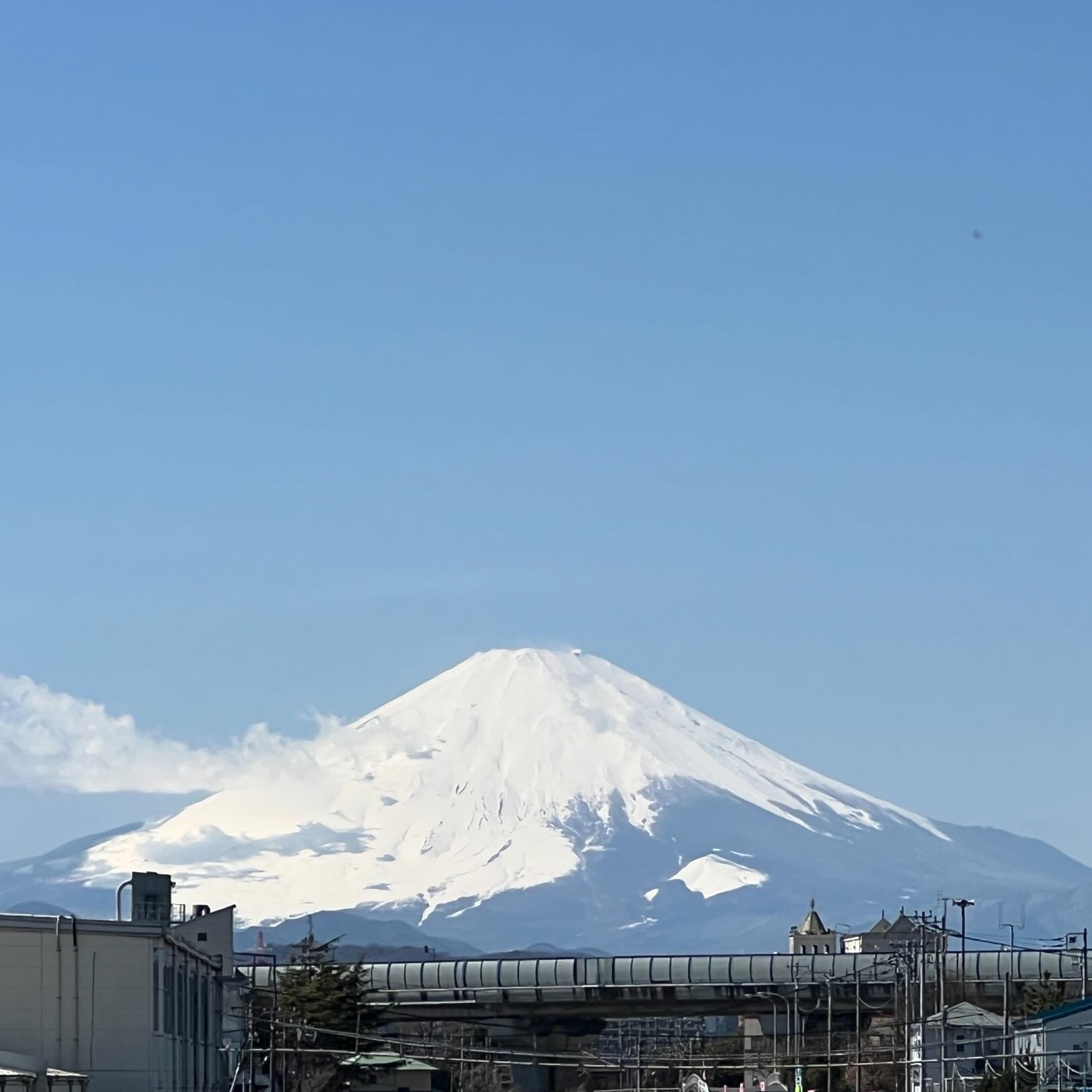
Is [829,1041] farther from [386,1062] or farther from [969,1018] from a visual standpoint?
[386,1062]

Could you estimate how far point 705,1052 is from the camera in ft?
461

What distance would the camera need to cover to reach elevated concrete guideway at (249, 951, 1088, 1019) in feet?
480

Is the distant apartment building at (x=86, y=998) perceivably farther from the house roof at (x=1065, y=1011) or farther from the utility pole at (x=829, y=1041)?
the house roof at (x=1065, y=1011)

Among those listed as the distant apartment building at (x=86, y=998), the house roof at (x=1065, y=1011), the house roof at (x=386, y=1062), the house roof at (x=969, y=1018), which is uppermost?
the distant apartment building at (x=86, y=998)

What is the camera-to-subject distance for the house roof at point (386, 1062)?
84562 millimetres

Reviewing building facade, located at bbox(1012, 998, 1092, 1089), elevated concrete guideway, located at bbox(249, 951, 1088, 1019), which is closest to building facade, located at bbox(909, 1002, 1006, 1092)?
building facade, located at bbox(1012, 998, 1092, 1089)

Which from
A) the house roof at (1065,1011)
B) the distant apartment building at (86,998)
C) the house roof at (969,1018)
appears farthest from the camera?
the house roof at (969,1018)

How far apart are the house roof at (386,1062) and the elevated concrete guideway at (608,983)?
45.9m

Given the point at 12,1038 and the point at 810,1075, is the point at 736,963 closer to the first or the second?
the point at 810,1075

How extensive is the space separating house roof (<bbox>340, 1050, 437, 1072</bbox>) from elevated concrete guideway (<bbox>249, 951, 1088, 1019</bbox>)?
4595cm

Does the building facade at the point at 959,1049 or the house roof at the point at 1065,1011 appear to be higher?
the house roof at the point at 1065,1011

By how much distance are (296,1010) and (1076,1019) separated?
2961 centimetres

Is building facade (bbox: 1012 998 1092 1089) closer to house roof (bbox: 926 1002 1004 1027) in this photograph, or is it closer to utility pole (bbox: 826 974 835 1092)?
utility pole (bbox: 826 974 835 1092)

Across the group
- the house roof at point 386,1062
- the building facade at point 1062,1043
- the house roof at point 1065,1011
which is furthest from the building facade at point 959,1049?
the house roof at point 386,1062
